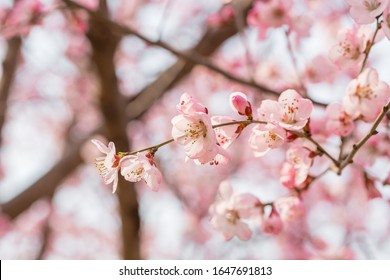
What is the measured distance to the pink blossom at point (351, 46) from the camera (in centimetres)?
144

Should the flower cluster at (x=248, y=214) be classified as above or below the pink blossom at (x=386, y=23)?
below

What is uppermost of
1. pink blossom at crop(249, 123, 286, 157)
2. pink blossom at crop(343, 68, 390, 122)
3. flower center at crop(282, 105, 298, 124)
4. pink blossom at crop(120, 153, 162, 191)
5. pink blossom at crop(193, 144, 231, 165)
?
pink blossom at crop(343, 68, 390, 122)

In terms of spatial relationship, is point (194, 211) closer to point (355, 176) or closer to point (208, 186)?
point (208, 186)

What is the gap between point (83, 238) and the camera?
8.21 metres

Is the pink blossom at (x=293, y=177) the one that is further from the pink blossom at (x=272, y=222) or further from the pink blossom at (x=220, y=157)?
the pink blossom at (x=220, y=157)

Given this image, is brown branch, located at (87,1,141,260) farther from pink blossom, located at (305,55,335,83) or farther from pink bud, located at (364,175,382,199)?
pink bud, located at (364,175,382,199)

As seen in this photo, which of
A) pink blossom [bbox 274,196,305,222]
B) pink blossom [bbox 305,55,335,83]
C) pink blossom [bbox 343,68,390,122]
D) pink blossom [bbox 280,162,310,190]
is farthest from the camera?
pink blossom [bbox 305,55,335,83]

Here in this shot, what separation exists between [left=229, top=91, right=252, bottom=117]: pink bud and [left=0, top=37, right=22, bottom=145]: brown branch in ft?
8.24

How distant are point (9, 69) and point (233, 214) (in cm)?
235

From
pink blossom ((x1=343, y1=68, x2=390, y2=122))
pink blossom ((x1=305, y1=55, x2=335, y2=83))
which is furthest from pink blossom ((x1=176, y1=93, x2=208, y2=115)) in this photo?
pink blossom ((x1=305, y1=55, x2=335, y2=83))

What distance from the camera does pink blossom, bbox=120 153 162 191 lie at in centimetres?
111

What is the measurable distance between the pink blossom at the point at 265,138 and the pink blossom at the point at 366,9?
0.32 meters

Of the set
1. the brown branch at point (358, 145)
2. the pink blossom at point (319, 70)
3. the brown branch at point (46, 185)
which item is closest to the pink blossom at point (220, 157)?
the brown branch at point (358, 145)

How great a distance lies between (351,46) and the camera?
1447 mm
